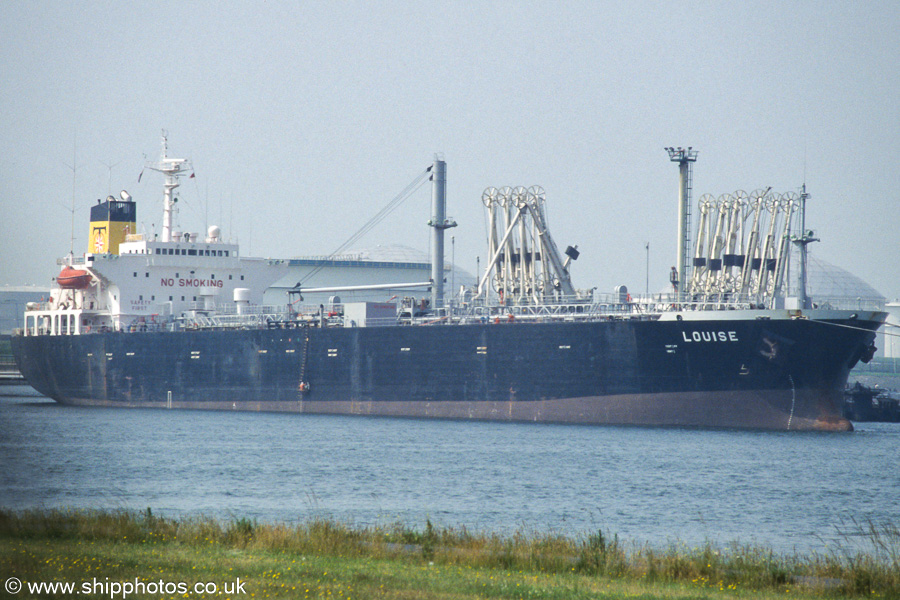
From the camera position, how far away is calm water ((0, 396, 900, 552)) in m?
20.0

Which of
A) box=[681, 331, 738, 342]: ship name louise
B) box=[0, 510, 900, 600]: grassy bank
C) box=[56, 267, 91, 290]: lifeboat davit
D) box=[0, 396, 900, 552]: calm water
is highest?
box=[56, 267, 91, 290]: lifeboat davit

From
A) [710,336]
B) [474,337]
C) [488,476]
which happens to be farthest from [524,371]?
[488,476]

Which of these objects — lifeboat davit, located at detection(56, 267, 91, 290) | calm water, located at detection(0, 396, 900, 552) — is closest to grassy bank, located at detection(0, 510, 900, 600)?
calm water, located at detection(0, 396, 900, 552)

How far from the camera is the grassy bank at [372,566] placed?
11195mm

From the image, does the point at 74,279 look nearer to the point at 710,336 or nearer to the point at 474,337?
the point at 474,337

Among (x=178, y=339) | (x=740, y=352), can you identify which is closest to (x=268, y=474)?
(x=740, y=352)

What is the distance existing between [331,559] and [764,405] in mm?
24977

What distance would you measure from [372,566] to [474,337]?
2669 centimetres

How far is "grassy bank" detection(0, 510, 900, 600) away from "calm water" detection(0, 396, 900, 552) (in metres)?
2.12

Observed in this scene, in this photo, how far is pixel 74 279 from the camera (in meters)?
52.2

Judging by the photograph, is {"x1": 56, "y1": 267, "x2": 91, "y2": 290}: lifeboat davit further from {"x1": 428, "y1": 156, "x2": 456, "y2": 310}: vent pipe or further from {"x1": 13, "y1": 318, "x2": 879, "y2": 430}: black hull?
{"x1": 428, "y1": 156, "x2": 456, "y2": 310}: vent pipe

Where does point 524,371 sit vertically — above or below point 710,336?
below

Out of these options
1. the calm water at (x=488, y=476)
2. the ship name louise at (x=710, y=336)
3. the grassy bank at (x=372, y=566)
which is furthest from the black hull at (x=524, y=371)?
the grassy bank at (x=372, y=566)

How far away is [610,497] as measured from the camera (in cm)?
2266
